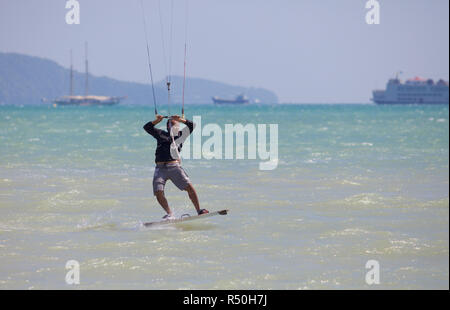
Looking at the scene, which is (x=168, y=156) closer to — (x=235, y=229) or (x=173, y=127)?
(x=173, y=127)

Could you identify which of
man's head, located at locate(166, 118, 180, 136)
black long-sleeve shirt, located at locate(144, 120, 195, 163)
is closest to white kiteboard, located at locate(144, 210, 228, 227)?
black long-sleeve shirt, located at locate(144, 120, 195, 163)

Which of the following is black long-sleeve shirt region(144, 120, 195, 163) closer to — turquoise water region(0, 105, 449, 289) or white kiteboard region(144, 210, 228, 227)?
white kiteboard region(144, 210, 228, 227)

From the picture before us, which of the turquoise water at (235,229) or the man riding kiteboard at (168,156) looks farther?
the man riding kiteboard at (168,156)

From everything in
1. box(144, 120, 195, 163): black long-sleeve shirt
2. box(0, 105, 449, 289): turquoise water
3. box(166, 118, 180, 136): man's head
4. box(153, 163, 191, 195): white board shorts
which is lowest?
box(0, 105, 449, 289): turquoise water

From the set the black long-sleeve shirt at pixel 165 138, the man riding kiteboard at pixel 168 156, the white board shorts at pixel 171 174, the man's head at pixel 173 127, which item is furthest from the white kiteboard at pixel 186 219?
the man's head at pixel 173 127

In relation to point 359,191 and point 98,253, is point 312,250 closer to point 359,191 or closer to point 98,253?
point 98,253

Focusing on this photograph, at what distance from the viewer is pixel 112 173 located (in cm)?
1970

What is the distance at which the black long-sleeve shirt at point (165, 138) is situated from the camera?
1198 cm

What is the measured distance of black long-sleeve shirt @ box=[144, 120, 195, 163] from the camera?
12.0 m

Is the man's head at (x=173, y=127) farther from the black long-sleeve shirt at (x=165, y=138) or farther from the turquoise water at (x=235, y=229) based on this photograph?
the turquoise water at (x=235, y=229)

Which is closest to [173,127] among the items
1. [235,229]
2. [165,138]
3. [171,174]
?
[165,138]
